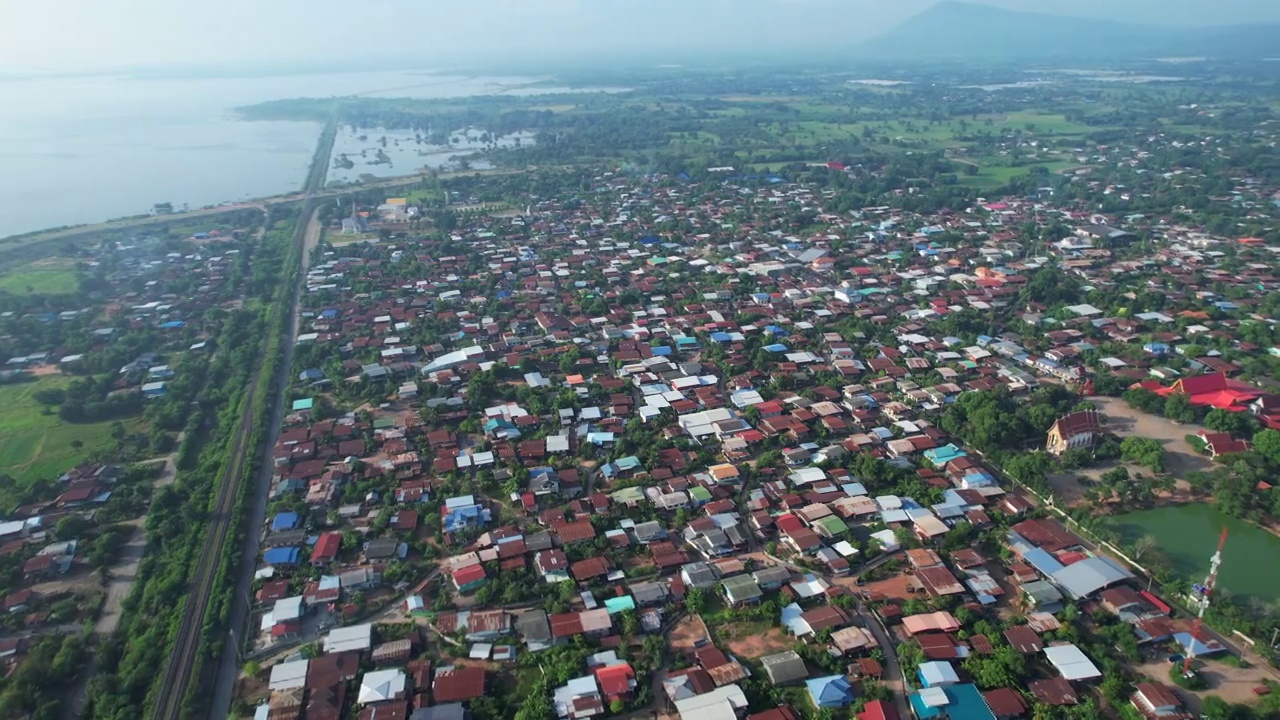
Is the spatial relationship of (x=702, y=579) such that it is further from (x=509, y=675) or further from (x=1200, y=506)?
(x=1200, y=506)

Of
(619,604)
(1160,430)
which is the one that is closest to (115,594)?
(619,604)

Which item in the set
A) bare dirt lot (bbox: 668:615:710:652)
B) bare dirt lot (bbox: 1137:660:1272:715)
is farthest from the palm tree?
bare dirt lot (bbox: 668:615:710:652)

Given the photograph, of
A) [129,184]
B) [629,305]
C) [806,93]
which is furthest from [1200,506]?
[806,93]

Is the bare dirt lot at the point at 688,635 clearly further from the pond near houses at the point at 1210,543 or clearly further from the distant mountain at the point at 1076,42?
the distant mountain at the point at 1076,42

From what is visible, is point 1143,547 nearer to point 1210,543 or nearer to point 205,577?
point 1210,543

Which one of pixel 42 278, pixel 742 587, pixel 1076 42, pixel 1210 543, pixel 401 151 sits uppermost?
Result: pixel 1076 42

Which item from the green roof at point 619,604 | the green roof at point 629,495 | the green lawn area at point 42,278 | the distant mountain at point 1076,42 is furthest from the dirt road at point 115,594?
the distant mountain at point 1076,42
